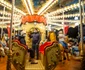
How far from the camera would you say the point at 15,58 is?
3816 millimetres

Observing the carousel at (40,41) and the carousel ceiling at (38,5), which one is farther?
the carousel ceiling at (38,5)

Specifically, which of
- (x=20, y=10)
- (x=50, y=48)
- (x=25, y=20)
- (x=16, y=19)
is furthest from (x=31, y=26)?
(x=50, y=48)

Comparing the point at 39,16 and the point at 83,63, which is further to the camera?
the point at 39,16

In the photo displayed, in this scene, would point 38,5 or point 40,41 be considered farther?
point 38,5

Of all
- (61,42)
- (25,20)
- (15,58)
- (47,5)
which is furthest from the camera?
(25,20)

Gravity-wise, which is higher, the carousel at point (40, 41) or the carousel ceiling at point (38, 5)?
the carousel ceiling at point (38, 5)

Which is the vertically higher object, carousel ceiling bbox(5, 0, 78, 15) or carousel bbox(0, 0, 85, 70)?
carousel ceiling bbox(5, 0, 78, 15)

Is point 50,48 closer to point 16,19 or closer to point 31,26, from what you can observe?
point 31,26

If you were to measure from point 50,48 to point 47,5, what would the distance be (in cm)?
346

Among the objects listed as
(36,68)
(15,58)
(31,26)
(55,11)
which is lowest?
(36,68)

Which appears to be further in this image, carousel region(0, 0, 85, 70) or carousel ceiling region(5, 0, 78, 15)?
carousel ceiling region(5, 0, 78, 15)

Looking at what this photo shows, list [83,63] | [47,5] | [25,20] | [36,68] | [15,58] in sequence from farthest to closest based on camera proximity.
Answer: [25,20], [47,5], [36,68], [15,58], [83,63]

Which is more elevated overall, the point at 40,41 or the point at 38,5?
the point at 38,5

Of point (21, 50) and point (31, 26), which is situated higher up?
point (31, 26)
